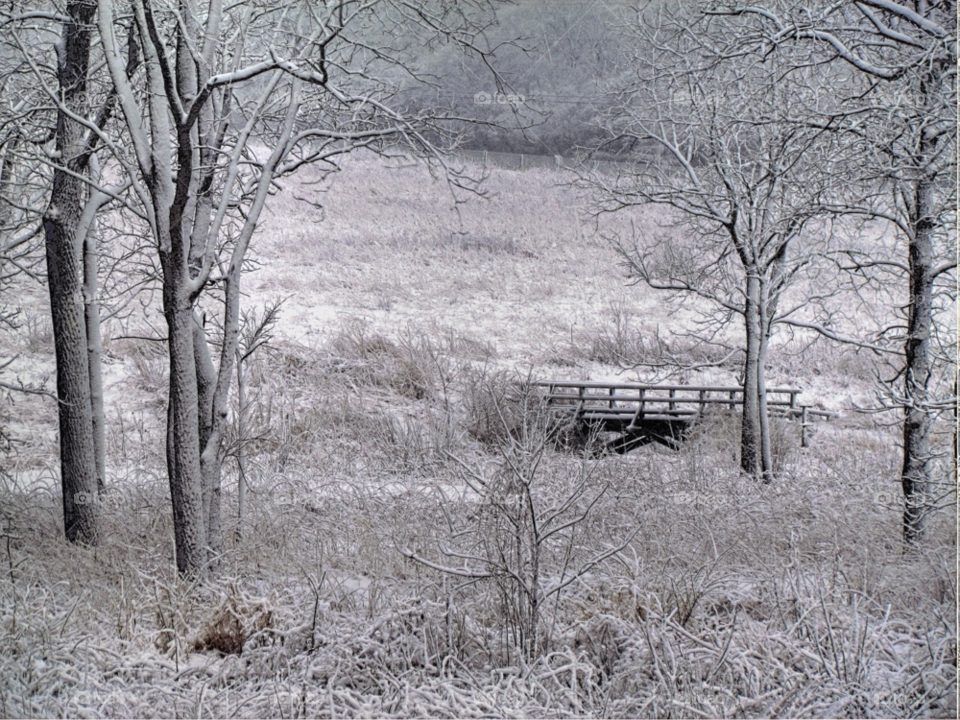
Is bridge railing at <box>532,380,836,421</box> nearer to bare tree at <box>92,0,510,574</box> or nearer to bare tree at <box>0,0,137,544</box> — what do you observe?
bare tree at <box>92,0,510,574</box>

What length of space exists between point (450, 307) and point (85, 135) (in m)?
2.78

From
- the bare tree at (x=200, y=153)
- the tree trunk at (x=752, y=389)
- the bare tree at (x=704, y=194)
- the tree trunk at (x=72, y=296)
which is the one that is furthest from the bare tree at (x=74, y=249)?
the tree trunk at (x=752, y=389)

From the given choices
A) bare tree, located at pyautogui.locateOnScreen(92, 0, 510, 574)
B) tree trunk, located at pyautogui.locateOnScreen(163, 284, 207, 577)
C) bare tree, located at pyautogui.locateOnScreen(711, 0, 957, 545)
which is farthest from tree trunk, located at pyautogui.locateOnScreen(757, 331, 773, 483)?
tree trunk, located at pyautogui.locateOnScreen(163, 284, 207, 577)

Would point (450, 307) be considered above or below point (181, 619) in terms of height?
above

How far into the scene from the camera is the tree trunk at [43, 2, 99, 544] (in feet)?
14.0

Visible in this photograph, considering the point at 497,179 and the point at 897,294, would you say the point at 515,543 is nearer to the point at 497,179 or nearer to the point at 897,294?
the point at 497,179

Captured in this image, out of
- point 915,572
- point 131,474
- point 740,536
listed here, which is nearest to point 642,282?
point 740,536

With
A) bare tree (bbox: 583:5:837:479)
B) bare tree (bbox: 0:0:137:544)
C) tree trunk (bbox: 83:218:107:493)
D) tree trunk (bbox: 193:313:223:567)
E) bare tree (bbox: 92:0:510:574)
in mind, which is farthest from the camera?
bare tree (bbox: 583:5:837:479)

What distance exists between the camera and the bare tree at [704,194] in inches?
229

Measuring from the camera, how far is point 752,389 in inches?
245

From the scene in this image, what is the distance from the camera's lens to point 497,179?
513cm

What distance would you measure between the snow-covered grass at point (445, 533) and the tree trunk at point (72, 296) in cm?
23

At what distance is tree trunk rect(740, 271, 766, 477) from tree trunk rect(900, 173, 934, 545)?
62.6 inches

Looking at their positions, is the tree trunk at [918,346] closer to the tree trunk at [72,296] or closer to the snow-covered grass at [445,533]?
the snow-covered grass at [445,533]
